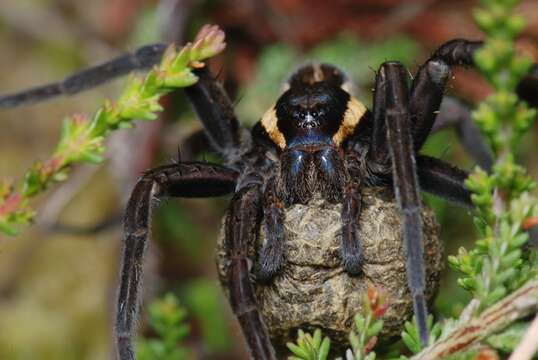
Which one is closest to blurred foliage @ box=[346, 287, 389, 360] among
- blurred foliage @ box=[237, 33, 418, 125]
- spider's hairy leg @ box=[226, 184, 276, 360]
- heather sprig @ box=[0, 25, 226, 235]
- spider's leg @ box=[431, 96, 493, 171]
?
spider's hairy leg @ box=[226, 184, 276, 360]

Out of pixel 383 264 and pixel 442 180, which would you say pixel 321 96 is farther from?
pixel 383 264

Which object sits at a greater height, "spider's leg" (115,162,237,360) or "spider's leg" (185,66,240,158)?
"spider's leg" (185,66,240,158)

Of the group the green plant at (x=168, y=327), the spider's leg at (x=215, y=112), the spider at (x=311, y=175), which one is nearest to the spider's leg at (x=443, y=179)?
the spider at (x=311, y=175)

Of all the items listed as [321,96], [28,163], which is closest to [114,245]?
[28,163]

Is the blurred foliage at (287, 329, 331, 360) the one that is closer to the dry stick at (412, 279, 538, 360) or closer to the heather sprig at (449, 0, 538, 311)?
the dry stick at (412, 279, 538, 360)

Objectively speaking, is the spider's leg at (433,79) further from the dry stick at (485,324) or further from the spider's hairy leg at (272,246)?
the dry stick at (485,324)

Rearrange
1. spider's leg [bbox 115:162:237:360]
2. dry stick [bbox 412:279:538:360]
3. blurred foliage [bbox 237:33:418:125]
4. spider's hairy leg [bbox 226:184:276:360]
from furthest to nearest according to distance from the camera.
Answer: blurred foliage [bbox 237:33:418:125] → spider's leg [bbox 115:162:237:360] → spider's hairy leg [bbox 226:184:276:360] → dry stick [bbox 412:279:538:360]
